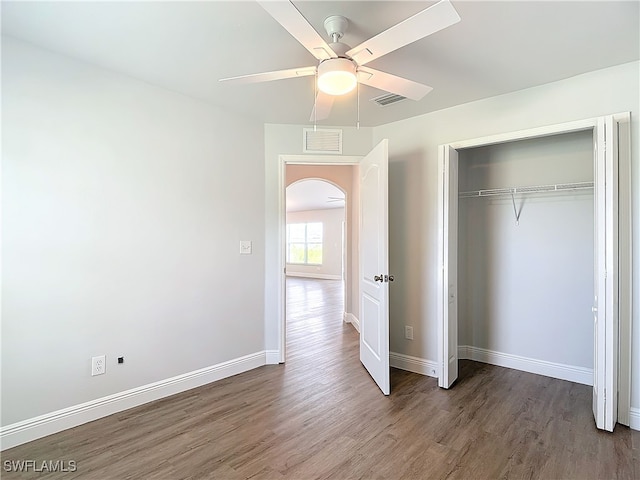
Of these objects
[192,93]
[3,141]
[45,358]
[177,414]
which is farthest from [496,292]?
[3,141]

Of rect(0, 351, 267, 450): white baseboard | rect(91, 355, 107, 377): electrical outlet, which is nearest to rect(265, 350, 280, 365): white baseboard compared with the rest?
rect(0, 351, 267, 450): white baseboard

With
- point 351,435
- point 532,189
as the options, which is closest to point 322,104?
point 351,435

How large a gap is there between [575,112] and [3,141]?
4.01 metres

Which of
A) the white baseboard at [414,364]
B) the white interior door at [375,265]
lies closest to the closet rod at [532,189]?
the white interior door at [375,265]

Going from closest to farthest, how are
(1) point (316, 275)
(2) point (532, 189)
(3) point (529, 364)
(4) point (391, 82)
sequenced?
(4) point (391, 82) < (2) point (532, 189) < (3) point (529, 364) < (1) point (316, 275)

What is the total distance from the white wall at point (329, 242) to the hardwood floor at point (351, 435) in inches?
345

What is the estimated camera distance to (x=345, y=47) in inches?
76.0

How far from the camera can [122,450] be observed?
87.1 inches

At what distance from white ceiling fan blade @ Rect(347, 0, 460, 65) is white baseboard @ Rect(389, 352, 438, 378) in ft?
9.27

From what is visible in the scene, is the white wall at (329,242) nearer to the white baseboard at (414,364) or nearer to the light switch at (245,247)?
the white baseboard at (414,364)

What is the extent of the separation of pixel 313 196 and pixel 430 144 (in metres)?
6.57

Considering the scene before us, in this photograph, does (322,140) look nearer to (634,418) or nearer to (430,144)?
(430,144)

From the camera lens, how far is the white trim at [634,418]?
7.96 feet

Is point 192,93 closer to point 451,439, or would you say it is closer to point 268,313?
point 268,313
